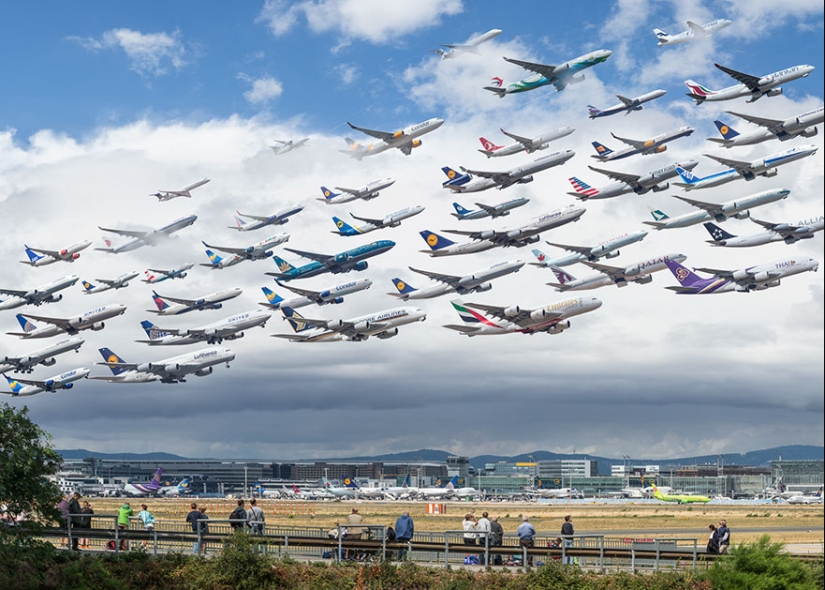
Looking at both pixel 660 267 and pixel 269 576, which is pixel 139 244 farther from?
pixel 269 576

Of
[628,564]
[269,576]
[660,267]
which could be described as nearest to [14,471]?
[269,576]

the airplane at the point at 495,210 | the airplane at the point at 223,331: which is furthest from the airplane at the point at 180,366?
the airplane at the point at 495,210

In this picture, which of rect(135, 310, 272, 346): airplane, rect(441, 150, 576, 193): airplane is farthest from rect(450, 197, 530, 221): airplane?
rect(135, 310, 272, 346): airplane

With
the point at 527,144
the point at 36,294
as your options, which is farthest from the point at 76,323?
the point at 527,144

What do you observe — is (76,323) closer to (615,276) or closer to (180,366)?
(180,366)

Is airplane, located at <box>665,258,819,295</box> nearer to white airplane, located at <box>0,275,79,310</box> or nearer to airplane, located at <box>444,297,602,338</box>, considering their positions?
airplane, located at <box>444,297,602,338</box>
